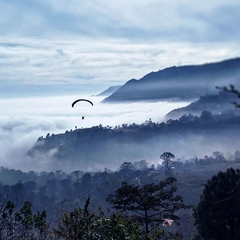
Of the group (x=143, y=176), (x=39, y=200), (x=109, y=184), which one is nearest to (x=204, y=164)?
(x=143, y=176)

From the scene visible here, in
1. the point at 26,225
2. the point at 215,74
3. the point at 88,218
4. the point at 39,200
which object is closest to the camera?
the point at 215,74

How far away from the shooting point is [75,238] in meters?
14.7

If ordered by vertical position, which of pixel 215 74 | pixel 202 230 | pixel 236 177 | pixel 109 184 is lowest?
pixel 202 230

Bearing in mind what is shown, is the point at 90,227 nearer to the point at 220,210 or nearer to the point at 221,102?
the point at 221,102

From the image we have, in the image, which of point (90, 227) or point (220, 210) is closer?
point (90, 227)

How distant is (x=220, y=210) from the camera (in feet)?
97.1

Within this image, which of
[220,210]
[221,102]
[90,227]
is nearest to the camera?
[221,102]

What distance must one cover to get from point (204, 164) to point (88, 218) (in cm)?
18209

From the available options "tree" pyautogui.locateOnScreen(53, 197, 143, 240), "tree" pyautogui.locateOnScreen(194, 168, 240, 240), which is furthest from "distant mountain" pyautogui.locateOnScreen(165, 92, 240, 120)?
"tree" pyautogui.locateOnScreen(194, 168, 240, 240)

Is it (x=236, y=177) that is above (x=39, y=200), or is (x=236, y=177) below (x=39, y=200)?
below

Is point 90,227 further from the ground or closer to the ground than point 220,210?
closer to the ground

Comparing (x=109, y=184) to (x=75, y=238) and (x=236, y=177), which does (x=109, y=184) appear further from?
(x=75, y=238)

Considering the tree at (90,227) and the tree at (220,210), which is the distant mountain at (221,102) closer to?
the tree at (90,227)

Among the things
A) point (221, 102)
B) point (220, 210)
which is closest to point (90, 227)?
point (221, 102)
